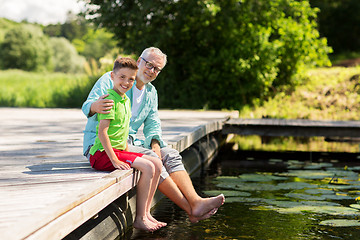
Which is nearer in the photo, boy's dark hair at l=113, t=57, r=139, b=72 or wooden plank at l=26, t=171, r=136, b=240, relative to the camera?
wooden plank at l=26, t=171, r=136, b=240

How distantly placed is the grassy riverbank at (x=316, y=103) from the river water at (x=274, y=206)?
4248 millimetres

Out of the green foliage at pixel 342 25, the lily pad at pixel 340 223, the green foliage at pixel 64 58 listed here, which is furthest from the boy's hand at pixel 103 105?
the green foliage at pixel 64 58

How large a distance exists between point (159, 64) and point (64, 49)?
62177mm

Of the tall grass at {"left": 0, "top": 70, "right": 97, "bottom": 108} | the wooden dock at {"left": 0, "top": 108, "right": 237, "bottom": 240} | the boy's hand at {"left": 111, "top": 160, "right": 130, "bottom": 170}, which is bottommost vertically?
the wooden dock at {"left": 0, "top": 108, "right": 237, "bottom": 240}

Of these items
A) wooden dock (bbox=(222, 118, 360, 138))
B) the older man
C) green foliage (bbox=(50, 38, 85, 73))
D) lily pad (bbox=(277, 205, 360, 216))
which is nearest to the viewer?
the older man

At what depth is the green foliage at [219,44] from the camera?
14.8 metres

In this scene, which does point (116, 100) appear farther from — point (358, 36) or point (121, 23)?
point (358, 36)

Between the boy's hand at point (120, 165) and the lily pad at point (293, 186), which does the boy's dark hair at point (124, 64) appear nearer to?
the boy's hand at point (120, 165)

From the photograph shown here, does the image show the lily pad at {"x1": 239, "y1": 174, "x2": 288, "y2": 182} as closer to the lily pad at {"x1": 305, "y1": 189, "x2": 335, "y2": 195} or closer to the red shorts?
the lily pad at {"x1": 305, "y1": 189, "x2": 335, "y2": 195}

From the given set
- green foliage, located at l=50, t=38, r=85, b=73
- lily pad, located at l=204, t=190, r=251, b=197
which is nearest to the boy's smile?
lily pad, located at l=204, t=190, r=251, b=197

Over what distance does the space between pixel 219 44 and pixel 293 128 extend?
5812mm

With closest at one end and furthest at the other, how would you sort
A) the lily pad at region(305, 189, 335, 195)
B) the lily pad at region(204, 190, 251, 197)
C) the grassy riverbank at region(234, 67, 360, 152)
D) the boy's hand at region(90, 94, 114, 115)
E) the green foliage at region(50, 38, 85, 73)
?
the boy's hand at region(90, 94, 114, 115) < the lily pad at region(204, 190, 251, 197) < the lily pad at region(305, 189, 335, 195) < the grassy riverbank at region(234, 67, 360, 152) < the green foliage at region(50, 38, 85, 73)

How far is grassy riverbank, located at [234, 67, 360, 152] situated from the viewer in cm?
1260

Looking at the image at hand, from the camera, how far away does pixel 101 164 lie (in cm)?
401
